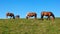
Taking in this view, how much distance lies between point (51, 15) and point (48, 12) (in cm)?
124

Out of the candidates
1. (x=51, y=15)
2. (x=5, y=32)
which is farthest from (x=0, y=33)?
(x=51, y=15)

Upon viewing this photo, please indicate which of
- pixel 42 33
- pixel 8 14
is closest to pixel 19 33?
pixel 42 33

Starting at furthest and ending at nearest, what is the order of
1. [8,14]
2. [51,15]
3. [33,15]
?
[8,14]
[33,15]
[51,15]

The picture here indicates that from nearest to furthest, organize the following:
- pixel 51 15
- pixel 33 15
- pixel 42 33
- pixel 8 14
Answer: pixel 42 33 < pixel 51 15 < pixel 33 15 < pixel 8 14

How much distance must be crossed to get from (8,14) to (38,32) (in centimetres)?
2941

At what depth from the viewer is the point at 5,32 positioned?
11.5 metres

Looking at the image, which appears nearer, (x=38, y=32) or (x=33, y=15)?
(x=38, y=32)

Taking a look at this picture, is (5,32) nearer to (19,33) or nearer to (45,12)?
(19,33)

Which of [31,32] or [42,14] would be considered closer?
[31,32]

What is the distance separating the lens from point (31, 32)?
11570 millimetres

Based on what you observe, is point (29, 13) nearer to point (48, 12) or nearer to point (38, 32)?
point (48, 12)

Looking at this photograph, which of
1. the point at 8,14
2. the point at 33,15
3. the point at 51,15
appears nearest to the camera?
the point at 51,15

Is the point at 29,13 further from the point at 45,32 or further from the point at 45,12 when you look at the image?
the point at 45,32

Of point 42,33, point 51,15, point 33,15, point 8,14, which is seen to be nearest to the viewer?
point 42,33
